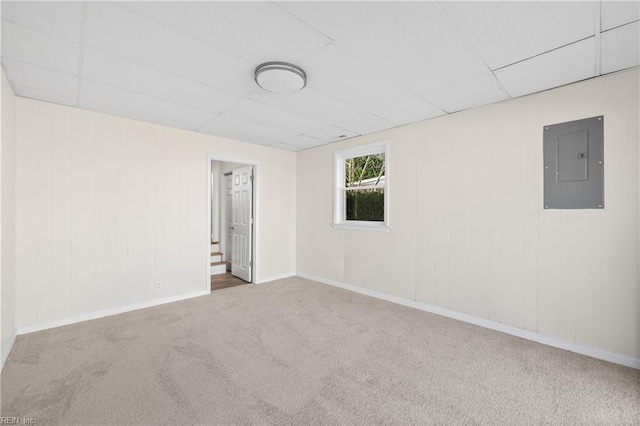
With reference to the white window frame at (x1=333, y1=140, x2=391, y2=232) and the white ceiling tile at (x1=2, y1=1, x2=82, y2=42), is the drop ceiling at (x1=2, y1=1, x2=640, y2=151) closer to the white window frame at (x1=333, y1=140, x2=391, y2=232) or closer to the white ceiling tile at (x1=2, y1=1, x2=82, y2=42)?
the white ceiling tile at (x1=2, y1=1, x2=82, y2=42)

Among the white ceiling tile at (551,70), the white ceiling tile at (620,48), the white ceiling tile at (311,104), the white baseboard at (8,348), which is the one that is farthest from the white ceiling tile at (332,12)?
the white baseboard at (8,348)

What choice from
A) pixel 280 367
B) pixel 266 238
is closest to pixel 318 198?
pixel 266 238

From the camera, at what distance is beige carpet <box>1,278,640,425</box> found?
1.81 meters

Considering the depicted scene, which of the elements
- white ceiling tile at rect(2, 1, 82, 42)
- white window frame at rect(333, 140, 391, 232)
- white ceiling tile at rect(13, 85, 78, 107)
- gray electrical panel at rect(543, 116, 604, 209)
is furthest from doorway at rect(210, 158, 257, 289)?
gray electrical panel at rect(543, 116, 604, 209)

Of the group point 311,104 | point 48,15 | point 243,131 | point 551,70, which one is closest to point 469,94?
point 551,70

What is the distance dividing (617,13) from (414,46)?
3.74ft

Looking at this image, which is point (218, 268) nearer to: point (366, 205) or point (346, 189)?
point (346, 189)

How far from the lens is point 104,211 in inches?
136

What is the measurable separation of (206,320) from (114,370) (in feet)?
3.61

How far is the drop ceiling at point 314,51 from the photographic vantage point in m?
1.69

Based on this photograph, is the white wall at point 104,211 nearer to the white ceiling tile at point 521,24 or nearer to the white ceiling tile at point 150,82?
the white ceiling tile at point 150,82

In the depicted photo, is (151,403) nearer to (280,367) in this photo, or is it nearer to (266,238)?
(280,367)

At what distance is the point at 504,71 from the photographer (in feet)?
7.83

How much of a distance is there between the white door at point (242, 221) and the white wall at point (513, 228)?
198 cm
